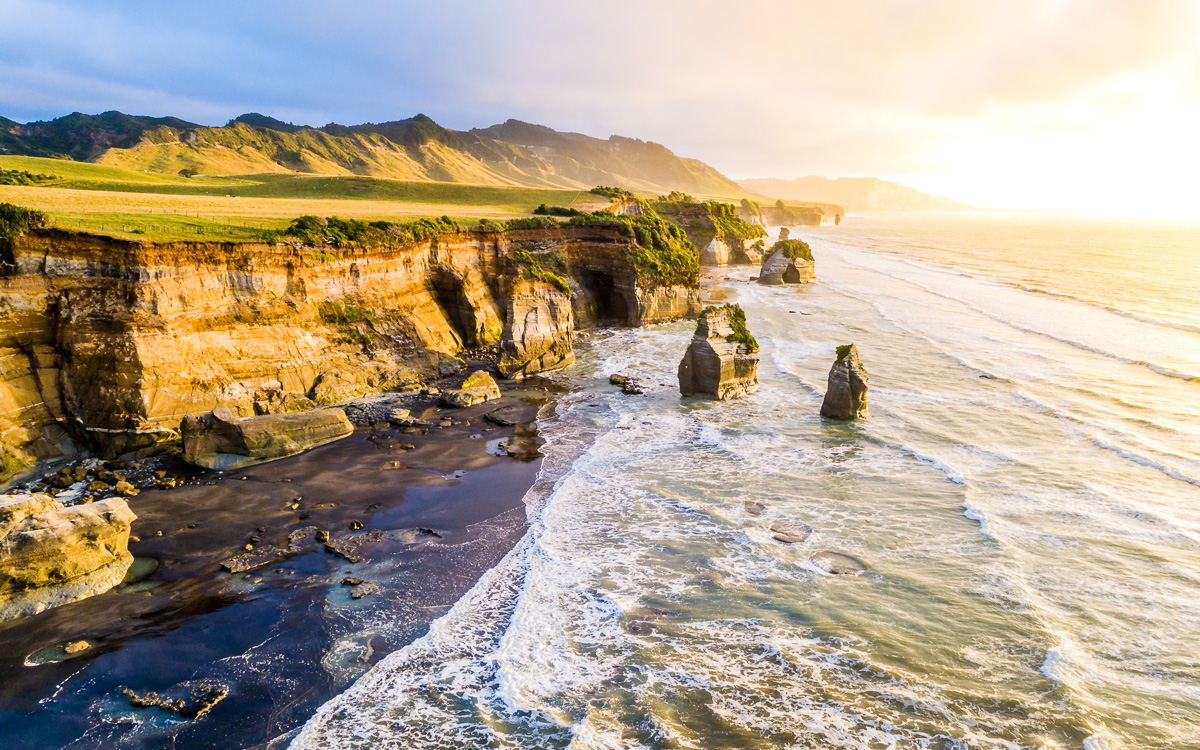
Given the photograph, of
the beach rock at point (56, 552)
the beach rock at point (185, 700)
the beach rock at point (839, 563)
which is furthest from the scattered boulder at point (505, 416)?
the beach rock at point (185, 700)

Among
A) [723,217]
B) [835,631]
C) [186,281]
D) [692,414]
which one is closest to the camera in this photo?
[835,631]

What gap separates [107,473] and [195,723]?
12634 mm

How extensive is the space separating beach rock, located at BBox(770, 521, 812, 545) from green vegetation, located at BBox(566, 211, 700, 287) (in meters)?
29.3

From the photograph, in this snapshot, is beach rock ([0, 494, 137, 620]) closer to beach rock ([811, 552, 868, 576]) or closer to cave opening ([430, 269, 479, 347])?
Answer: beach rock ([811, 552, 868, 576])

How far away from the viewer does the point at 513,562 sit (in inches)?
618

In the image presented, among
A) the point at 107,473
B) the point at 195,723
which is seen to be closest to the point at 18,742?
the point at 195,723

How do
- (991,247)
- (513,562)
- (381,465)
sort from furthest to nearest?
1. (991,247)
2. (381,465)
3. (513,562)

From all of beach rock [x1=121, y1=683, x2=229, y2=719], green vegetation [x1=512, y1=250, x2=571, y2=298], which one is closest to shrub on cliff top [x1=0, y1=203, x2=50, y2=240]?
beach rock [x1=121, y1=683, x2=229, y2=719]

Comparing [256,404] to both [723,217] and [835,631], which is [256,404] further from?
[723,217]

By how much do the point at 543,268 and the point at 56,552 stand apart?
96.6 feet

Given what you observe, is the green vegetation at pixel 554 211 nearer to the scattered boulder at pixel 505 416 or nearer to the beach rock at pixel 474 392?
the beach rock at pixel 474 392

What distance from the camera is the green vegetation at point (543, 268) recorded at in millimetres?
35469

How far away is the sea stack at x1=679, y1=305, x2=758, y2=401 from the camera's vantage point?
2791 cm

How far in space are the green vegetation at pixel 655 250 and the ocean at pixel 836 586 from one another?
14592 mm
